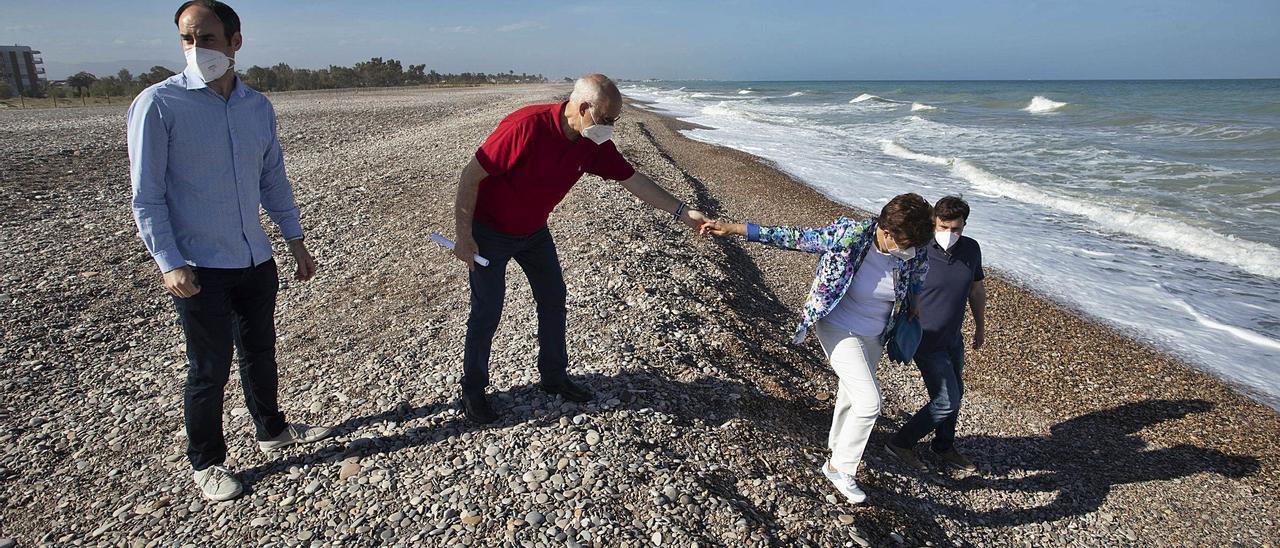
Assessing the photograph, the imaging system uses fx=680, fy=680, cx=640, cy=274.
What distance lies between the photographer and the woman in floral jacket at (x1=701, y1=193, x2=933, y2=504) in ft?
10.6

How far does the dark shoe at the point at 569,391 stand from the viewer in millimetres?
3992

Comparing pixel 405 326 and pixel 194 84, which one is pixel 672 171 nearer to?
pixel 405 326

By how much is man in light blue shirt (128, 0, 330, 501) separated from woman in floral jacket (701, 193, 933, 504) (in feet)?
7.27

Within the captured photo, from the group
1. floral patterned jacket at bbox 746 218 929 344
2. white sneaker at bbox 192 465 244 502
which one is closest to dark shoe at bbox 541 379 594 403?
floral patterned jacket at bbox 746 218 929 344

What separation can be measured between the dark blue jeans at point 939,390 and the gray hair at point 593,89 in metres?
2.35

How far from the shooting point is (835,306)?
10.9 feet

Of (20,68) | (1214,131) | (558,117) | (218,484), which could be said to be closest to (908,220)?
(558,117)

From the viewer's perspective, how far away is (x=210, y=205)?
9.49ft

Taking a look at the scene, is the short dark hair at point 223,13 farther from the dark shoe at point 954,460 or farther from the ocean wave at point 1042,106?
the ocean wave at point 1042,106

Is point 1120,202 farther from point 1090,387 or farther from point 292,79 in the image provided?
point 292,79

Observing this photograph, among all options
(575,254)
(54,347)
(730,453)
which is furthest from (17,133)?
(730,453)

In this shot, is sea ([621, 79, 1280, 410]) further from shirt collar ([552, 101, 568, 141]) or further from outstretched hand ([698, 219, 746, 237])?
shirt collar ([552, 101, 568, 141])

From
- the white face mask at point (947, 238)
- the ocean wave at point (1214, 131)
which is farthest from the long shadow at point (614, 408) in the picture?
the ocean wave at point (1214, 131)

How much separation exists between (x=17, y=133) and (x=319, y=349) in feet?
57.9
